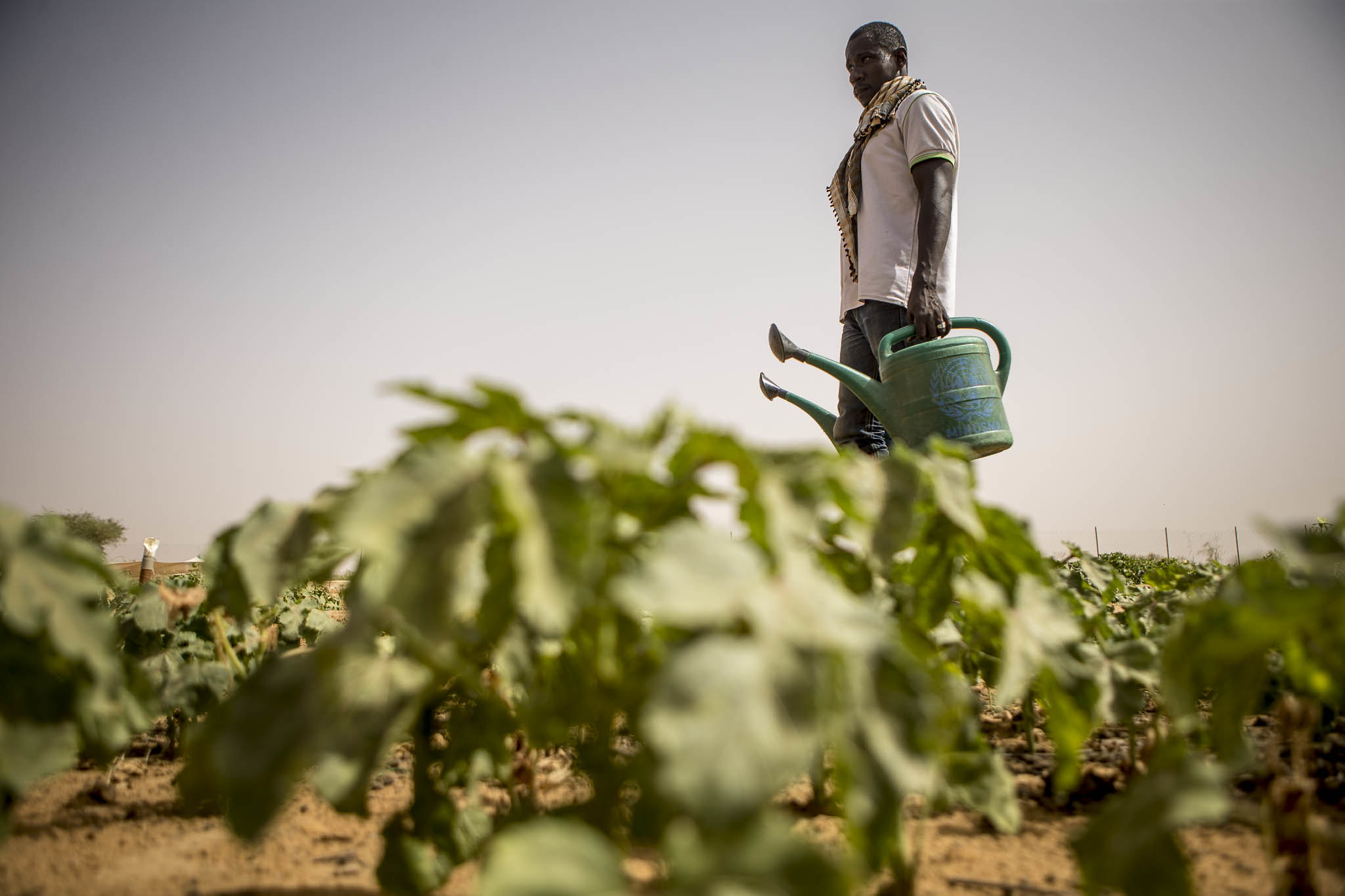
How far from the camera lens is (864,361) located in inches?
172

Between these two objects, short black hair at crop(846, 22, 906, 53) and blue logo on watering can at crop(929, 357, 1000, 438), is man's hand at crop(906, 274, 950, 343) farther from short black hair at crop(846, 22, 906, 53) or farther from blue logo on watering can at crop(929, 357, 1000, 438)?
short black hair at crop(846, 22, 906, 53)

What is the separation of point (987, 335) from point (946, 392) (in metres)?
0.60

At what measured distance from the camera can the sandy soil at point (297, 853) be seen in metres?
1.25

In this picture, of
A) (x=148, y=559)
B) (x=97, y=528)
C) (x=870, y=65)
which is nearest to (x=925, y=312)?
(x=870, y=65)

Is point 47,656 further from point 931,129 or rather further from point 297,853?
point 931,129

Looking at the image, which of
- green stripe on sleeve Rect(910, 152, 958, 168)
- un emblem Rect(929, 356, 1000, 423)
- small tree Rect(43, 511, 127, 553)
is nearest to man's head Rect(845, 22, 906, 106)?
green stripe on sleeve Rect(910, 152, 958, 168)

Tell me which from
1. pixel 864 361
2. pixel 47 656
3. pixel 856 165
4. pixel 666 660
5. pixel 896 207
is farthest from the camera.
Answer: pixel 864 361

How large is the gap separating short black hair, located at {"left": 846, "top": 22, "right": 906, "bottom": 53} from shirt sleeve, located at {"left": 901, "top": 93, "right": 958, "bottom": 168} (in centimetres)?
90

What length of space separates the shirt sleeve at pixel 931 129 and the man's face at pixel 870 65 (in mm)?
791

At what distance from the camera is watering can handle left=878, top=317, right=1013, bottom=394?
3539 mm

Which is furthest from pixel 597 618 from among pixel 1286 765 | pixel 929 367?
pixel 929 367

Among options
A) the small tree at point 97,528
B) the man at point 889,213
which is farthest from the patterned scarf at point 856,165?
the small tree at point 97,528

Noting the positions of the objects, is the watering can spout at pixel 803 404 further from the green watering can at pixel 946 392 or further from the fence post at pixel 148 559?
the fence post at pixel 148 559

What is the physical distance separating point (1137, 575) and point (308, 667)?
9928 millimetres
